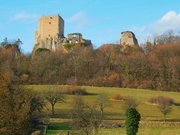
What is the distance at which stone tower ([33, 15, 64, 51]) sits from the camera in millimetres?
98562

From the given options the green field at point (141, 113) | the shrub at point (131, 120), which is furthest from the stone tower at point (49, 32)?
A: the shrub at point (131, 120)

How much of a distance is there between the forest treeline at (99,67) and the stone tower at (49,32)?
780 cm

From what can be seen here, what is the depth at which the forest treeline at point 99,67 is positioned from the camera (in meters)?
79.4

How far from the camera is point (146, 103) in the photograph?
60094 mm

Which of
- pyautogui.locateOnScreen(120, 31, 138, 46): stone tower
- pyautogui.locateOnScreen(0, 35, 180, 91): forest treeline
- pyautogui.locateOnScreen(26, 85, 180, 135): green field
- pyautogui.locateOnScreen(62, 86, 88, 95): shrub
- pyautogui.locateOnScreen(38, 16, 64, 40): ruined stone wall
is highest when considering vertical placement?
pyautogui.locateOnScreen(38, 16, 64, 40): ruined stone wall

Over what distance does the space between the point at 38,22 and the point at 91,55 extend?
1773 centimetres

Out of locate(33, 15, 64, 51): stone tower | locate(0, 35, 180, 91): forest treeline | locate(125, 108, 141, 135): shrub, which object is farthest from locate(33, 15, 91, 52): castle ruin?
locate(125, 108, 141, 135): shrub

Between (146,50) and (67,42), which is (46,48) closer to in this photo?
(67,42)

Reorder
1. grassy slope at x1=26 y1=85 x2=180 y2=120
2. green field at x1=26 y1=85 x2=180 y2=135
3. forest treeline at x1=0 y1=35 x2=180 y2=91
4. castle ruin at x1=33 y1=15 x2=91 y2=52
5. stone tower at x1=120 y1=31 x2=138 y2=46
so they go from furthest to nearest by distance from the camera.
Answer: stone tower at x1=120 y1=31 x2=138 y2=46 → castle ruin at x1=33 y1=15 x2=91 y2=52 → forest treeline at x1=0 y1=35 x2=180 y2=91 → grassy slope at x1=26 y1=85 x2=180 y2=120 → green field at x1=26 y1=85 x2=180 y2=135

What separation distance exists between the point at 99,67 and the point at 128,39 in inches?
750

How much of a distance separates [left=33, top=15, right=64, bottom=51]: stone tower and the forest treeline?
7804mm

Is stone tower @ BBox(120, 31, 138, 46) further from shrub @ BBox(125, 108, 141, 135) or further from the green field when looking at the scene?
shrub @ BBox(125, 108, 141, 135)

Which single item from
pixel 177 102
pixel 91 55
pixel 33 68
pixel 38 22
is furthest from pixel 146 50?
pixel 177 102

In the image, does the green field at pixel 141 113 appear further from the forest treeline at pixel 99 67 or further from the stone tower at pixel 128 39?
the stone tower at pixel 128 39
